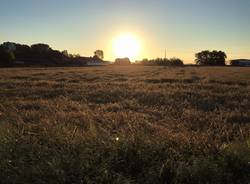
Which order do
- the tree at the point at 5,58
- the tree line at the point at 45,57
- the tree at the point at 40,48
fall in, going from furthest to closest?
the tree at the point at 40,48 < the tree line at the point at 45,57 < the tree at the point at 5,58

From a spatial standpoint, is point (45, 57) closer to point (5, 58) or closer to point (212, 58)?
point (5, 58)

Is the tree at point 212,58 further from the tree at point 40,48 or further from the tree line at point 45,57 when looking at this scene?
the tree at point 40,48

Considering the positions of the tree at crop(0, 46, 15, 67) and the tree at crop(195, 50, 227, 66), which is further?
the tree at crop(195, 50, 227, 66)

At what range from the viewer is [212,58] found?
413ft

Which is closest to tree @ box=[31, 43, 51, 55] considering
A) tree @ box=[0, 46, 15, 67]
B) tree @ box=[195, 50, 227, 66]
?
tree @ box=[0, 46, 15, 67]

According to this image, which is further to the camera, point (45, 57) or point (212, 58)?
point (212, 58)

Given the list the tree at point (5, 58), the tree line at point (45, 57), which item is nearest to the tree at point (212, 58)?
the tree line at point (45, 57)

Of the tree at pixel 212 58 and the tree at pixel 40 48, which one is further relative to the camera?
the tree at pixel 212 58

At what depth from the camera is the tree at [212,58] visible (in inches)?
4818

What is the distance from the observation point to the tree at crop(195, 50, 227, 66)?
12238cm

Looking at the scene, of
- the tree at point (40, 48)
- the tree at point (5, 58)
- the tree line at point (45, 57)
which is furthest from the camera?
the tree at point (40, 48)

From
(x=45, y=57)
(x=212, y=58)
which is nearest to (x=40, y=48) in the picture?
(x=45, y=57)

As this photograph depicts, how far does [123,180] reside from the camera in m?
4.68

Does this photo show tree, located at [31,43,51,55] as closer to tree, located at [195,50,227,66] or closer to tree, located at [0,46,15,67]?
tree, located at [0,46,15,67]
